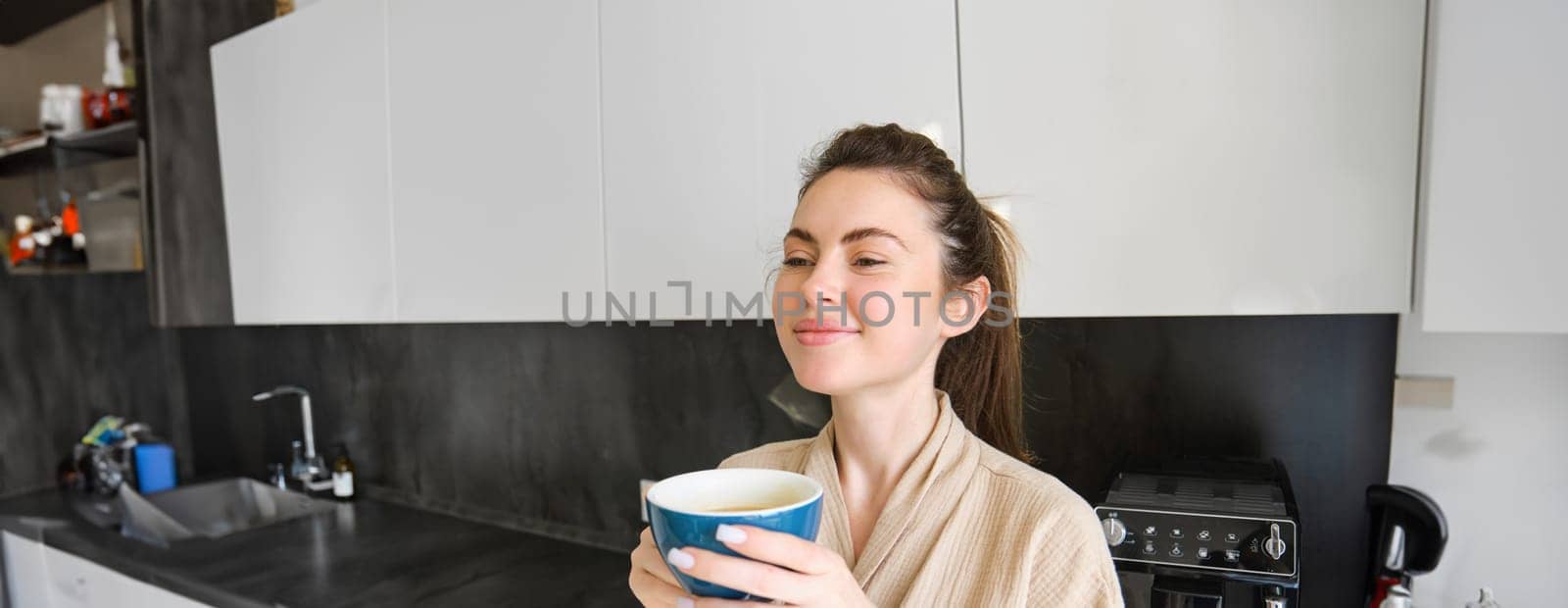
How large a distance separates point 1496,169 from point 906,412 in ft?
2.04

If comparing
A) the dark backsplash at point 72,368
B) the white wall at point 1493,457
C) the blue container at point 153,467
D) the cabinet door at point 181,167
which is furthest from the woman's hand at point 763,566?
the dark backsplash at point 72,368

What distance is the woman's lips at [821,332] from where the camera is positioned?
766 mm

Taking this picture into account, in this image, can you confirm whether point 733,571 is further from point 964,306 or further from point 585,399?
point 585,399

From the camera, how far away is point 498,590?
166cm

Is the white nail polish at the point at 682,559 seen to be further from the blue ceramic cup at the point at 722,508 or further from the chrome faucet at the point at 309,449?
the chrome faucet at the point at 309,449

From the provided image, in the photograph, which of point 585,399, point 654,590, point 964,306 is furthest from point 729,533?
point 585,399

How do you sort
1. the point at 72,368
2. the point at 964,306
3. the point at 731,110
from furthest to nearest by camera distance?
1. the point at 72,368
2. the point at 731,110
3. the point at 964,306

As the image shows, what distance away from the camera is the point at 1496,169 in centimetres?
83

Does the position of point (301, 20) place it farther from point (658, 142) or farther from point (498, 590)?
point (498, 590)

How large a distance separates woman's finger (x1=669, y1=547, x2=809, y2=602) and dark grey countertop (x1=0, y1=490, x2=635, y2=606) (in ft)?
3.74

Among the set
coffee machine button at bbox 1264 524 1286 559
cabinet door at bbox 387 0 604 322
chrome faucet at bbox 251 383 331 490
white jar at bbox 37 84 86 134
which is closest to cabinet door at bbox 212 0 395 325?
cabinet door at bbox 387 0 604 322

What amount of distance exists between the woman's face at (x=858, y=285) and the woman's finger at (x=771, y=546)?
24 cm

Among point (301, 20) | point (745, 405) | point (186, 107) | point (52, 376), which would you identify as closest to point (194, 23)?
point (186, 107)

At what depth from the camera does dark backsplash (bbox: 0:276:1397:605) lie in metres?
1.24
